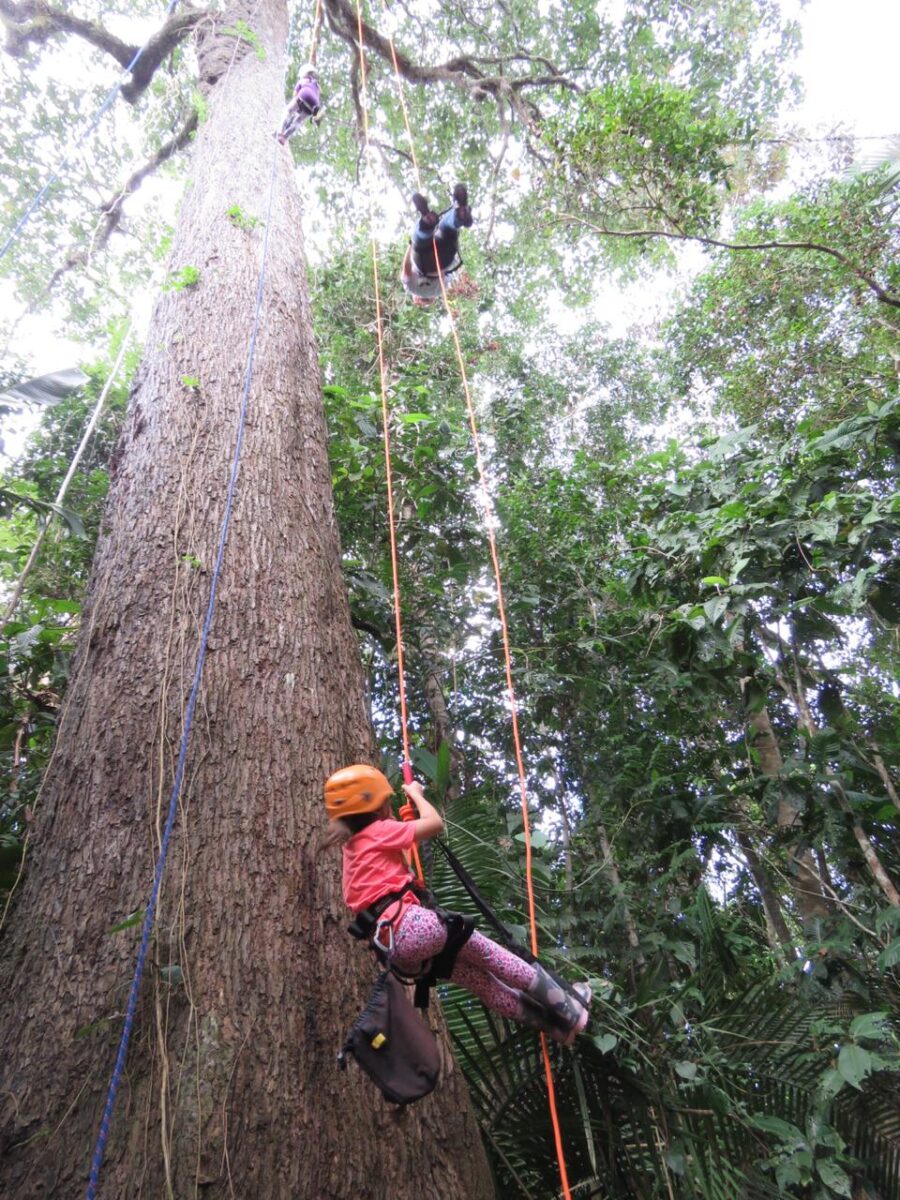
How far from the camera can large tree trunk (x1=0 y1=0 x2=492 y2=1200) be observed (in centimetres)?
129

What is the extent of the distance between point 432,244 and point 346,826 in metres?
3.90

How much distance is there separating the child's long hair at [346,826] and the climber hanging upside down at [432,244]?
143 inches

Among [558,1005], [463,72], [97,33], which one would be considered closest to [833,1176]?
[558,1005]

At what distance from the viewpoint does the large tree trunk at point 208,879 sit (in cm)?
129

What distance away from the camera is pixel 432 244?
4.50 metres

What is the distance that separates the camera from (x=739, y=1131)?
2.11m

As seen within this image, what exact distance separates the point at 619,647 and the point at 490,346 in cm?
390

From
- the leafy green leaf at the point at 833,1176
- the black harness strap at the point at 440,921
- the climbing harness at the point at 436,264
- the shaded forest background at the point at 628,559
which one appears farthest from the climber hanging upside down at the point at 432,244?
the leafy green leaf at the point at 833,1176

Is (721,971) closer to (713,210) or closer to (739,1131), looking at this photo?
(739,1131)

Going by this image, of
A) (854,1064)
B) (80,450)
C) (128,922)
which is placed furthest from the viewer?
(80,450)

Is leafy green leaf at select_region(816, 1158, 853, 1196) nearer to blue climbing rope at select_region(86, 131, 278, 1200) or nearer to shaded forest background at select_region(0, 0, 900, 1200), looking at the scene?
shaded forest background at select_region(0, 0, 900, 1200)

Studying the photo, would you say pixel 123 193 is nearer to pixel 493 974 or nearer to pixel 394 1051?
pixel 493 974

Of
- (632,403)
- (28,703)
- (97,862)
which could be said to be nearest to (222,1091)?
(97,862)

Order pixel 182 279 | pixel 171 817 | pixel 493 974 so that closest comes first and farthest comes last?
pixel 171 817 → pixel 493 974 → pixel 182 279
